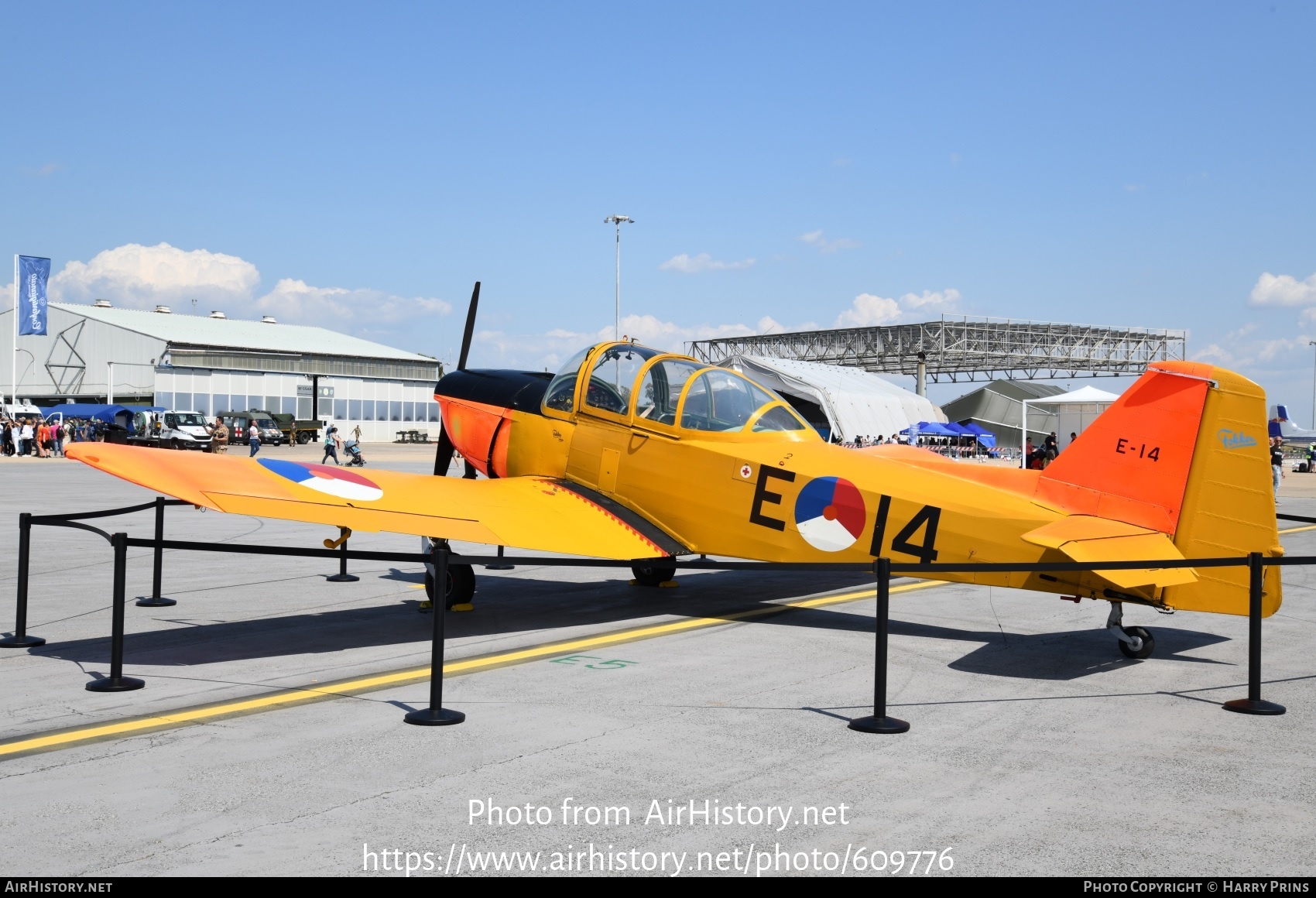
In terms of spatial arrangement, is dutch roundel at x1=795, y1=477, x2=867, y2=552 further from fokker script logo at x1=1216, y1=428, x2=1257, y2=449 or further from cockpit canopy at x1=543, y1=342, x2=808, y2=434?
fokker script logo at x1=1216, y1=428, x2=1257, y2=449

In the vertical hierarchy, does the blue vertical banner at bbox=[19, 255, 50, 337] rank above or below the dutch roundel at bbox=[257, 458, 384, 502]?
above

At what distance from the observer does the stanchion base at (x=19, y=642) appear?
764 cm

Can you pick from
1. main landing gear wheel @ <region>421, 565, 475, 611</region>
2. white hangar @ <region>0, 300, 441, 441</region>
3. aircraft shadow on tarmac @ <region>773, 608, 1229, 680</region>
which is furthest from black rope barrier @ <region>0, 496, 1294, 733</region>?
white hangar @ <region>0, 300, 441, 441</region>

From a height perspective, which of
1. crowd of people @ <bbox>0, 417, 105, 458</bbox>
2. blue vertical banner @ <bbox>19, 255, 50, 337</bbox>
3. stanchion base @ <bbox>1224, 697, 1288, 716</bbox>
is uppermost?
blue vertical banner @ <bbox>19, 255, 50, 337</bbox>

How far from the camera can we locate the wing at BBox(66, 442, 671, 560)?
7422 millimetres

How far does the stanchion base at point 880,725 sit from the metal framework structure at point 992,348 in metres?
72.1

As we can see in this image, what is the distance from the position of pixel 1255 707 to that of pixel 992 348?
248 ft

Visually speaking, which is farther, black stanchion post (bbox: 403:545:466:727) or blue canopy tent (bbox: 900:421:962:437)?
blue canopy tent (bbox: 900:421:962:437)

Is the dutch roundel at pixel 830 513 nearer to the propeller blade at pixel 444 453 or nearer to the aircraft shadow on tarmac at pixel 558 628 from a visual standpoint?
the aircraft shadow on tarmac at pixel 558 628

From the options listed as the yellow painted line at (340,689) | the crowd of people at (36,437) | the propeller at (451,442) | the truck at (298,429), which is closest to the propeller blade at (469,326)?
the propeller at (451,442)

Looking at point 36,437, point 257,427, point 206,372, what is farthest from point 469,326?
point 206,372

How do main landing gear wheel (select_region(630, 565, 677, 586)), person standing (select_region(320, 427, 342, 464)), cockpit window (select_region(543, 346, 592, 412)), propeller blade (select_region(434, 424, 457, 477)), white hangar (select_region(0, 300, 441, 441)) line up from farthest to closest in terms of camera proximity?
white hangar (select_region(0, 300, 441, 441)) → person standing (select_region(320, 427, 342, 464)) → propeller blade (select_region(434, 424, 457, 477)) → main landing gear wheel (select_region(630, 565, 677, 586)) → cockpit window (select_region(543, 346, 592, 412))

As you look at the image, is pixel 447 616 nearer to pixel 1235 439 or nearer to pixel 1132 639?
pixel 1132 639

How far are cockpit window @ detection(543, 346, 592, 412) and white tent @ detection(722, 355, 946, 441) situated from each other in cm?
4356
